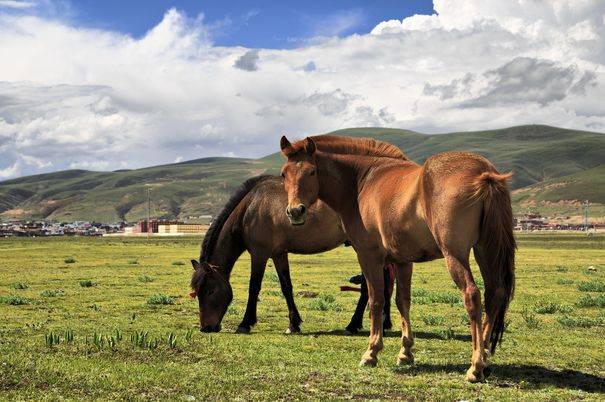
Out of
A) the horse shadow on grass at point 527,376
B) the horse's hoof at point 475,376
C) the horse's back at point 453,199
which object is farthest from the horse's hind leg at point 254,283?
the horse's hoof at point 475,376

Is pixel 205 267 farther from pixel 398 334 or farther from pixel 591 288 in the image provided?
pixel 591 288

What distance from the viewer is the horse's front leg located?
10156 mm

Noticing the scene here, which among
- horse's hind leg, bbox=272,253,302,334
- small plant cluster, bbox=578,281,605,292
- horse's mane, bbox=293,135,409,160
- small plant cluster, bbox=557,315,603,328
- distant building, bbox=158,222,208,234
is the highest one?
horse's mane, bbox=293,135,409,160

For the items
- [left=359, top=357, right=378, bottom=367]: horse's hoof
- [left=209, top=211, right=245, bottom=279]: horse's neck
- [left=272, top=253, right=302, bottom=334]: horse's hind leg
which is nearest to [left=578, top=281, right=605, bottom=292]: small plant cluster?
[left=272, top=253, right=302, bottom=334]: horse's hind leg

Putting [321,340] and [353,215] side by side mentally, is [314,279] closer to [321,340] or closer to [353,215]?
[321,340]

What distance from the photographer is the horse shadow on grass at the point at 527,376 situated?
8.72 m

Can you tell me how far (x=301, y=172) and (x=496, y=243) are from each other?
3448mm

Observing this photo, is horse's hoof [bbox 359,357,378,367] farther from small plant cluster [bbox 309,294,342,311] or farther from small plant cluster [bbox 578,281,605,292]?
small plant cluster [bbox 578,281,605,292]

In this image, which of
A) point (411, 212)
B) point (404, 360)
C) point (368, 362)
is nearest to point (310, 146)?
point (411, 212)

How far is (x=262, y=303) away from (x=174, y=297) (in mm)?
3693

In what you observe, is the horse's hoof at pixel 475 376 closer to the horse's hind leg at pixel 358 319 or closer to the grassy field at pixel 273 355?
the grassy field at pixel 273 355

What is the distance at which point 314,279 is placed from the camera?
101 feet

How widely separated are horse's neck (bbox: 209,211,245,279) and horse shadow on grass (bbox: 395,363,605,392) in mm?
5850

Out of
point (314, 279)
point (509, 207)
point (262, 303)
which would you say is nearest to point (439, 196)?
point (509, 207)
